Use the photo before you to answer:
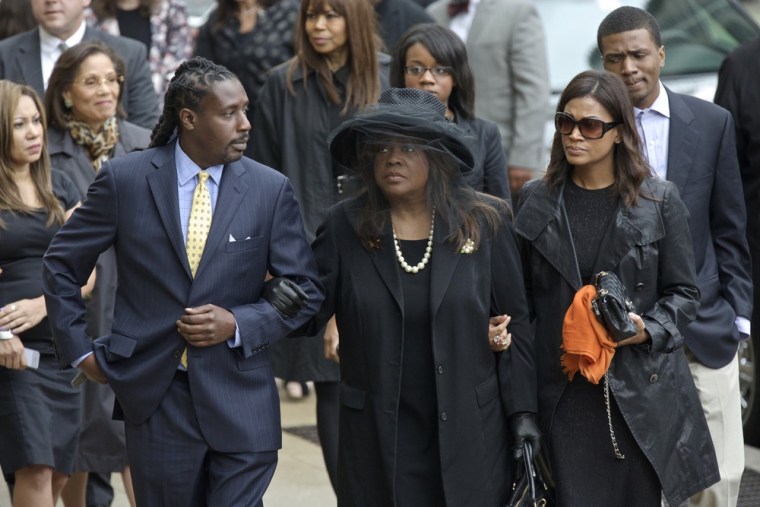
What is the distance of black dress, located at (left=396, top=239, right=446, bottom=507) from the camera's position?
4.89 meters

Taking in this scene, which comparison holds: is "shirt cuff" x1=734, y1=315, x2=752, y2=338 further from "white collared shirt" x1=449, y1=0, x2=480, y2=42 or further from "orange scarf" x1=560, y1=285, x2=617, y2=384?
"white collared shirt" x1=449, y1=0, x2=480, y2=42

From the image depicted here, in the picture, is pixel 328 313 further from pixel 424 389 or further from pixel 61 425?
pixel 61 425

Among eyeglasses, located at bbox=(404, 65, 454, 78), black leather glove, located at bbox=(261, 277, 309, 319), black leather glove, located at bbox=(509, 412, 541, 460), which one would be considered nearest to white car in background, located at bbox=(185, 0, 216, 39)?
eyeglasses, located at bbox=(404, 65, 454, 78)

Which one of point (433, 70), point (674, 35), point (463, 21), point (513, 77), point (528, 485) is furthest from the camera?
point (674, 35)

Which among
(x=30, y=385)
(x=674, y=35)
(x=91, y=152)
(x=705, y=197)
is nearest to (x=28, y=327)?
(x=30, y=385)

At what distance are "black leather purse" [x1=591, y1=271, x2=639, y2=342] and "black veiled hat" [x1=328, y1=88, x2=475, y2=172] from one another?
60cm

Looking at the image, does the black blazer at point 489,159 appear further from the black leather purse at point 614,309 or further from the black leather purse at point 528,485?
the black leather purse at point 528,485

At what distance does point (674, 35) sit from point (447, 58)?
4.07 meters

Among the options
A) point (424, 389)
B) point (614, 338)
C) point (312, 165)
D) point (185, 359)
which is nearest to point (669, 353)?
point (614, 338)

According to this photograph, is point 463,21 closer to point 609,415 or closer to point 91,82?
point 91,82

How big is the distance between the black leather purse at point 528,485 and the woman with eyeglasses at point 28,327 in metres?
2.05

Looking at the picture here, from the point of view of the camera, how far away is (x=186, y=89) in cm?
489

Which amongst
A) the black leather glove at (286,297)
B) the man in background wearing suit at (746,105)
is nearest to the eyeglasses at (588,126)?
the black leather glove at (286,297)

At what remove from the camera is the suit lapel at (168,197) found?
190 inches
